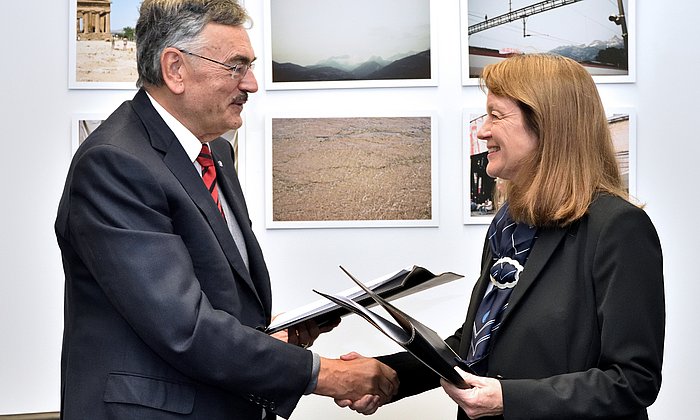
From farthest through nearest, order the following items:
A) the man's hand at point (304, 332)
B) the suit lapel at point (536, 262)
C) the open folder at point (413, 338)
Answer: the man's hand at point (304, 332) → the suit lapel at point (536, 262) → the open folder at point (413, 338)

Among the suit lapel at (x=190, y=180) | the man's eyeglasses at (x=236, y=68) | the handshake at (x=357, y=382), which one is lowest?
the handshake at (x=357, y=382)

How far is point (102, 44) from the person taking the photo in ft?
9.29

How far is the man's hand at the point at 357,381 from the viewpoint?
6.10ft

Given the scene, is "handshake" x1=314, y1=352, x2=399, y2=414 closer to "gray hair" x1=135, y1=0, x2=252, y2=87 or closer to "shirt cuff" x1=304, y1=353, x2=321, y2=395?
"shirt cuff" x1=304, y1=353, x2=321, y2=395

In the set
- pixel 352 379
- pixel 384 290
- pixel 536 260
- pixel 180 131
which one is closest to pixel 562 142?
pixel 536 260

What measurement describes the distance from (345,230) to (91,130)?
2.97ft

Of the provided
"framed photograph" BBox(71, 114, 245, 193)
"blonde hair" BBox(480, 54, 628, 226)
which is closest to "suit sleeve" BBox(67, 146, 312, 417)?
"blonde hair" BBox(480, 54, 628, 226)

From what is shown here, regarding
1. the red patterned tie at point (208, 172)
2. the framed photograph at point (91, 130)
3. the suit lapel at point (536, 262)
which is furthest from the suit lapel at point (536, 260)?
the framed photograph at point (91, 130)

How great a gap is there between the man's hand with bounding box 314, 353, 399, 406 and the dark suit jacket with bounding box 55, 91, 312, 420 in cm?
9

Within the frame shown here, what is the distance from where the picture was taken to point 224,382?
1.68 meters

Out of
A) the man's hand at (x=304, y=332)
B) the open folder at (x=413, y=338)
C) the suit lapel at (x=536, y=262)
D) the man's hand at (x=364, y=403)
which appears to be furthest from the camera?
the man's hand at (x=304, y=332)

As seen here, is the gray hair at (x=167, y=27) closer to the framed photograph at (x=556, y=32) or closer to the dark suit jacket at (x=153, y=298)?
the dark suit jacket at (x=153, y=298)

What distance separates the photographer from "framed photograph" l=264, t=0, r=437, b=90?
2.78 meters

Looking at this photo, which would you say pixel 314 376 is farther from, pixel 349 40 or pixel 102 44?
pixel 102 44
